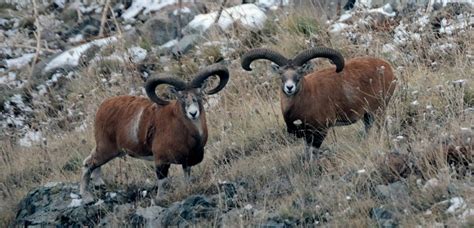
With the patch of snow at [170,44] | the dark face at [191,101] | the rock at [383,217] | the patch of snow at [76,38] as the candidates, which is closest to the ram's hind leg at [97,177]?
the dark face at [191,101]

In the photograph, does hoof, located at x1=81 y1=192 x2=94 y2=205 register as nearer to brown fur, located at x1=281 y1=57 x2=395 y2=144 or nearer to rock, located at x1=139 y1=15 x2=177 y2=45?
brown fur, located at x1=281 y1=57 x2=395 y2=144

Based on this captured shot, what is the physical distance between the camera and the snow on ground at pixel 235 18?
51.5 feet

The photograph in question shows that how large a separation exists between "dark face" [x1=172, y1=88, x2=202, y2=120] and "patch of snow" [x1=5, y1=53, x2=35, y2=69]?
9.96 m

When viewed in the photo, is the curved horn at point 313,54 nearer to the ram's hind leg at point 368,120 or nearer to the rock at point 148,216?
the ram's hind leg at point 368,120

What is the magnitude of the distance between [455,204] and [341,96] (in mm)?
2873

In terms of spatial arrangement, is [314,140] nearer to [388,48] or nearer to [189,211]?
[189,211]

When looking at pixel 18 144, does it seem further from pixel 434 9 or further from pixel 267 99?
pixel 434 9

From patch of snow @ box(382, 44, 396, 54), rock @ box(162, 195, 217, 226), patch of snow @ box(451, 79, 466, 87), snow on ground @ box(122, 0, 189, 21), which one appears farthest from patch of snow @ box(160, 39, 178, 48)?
rock @ box(162, 195, 217, 226)

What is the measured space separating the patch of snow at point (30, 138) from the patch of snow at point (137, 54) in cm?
226

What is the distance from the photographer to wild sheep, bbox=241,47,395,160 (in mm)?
9695

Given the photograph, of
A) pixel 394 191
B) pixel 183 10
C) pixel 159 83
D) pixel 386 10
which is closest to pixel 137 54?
pixel 183 10

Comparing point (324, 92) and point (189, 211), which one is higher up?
point (324, 92)

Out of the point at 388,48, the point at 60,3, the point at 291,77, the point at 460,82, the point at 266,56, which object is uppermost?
the point at 60,3

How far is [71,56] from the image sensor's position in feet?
58.9
